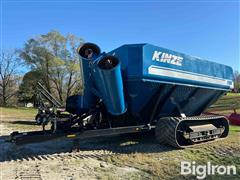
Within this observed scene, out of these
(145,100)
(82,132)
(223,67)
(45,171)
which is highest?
(223,67)

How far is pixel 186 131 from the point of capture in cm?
886

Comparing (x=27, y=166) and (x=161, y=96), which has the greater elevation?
(x=161, y=96)

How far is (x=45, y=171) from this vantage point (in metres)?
5.92

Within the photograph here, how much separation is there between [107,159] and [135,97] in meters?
1.81

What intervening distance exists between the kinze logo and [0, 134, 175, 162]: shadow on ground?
7.09ft

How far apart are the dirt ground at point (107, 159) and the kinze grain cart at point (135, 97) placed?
448 mm

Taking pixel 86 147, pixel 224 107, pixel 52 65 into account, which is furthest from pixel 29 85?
pixel 86 147

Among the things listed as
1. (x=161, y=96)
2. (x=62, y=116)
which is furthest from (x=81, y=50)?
(x=161, y=96)

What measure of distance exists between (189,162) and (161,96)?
2.08m

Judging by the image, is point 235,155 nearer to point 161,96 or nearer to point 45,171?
point 161,96

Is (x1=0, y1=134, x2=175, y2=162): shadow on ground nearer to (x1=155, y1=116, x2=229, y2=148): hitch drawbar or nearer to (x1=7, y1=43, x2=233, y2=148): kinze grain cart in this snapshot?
(x1=155, y1=116, x2=229, y2=148): hitch drawbar

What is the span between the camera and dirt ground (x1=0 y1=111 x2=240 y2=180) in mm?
5820

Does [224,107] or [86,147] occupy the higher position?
[224,107]
